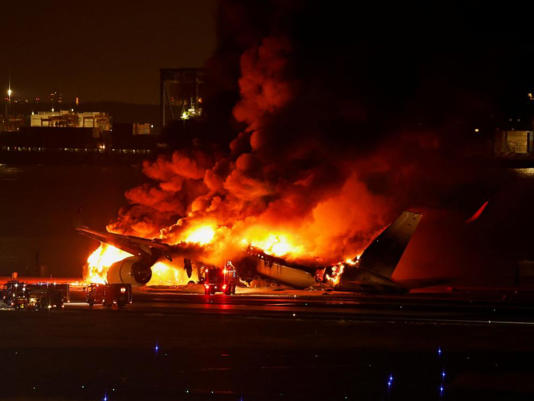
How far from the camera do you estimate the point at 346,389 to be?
2338 cm

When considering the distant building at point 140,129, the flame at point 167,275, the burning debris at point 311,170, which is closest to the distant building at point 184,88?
the burning debris at point 311,170

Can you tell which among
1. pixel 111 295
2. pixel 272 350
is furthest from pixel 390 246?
pixel 272 350

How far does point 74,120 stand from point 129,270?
465 ft

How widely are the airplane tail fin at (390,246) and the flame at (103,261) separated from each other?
15.7m

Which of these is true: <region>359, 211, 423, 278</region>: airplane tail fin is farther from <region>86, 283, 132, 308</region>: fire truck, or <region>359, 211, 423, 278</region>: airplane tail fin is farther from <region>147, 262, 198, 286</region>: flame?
<region>86, 283, 132, 308</region>: fire truck

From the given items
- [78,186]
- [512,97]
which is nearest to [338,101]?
[512,97]

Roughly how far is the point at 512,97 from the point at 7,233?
54.9 m

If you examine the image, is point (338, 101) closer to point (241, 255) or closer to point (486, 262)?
point (241, 255)

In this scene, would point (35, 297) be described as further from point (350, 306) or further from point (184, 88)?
point (184, 88)

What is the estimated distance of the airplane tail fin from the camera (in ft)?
155

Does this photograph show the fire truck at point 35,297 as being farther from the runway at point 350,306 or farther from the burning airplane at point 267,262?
the burning airplane at point 267,262

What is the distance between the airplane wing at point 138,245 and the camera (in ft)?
169

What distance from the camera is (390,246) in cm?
4747

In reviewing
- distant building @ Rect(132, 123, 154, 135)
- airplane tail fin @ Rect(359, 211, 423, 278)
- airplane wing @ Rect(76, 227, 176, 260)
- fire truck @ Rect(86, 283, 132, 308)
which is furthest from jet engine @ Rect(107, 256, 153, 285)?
distant building @ Rect(132, 123, 154, 135)
